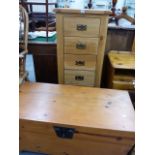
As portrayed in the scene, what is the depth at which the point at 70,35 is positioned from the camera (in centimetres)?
126

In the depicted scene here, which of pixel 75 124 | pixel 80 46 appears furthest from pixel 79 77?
pixel 75 124

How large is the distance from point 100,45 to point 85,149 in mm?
678

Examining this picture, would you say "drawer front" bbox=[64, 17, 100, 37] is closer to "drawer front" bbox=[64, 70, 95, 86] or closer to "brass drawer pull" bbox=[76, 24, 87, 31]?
"brass drawer pull" bbox=[76, 24, 87, 31]

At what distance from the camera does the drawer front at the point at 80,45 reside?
4.16 feet

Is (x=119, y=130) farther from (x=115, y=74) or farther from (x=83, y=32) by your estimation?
(x=83, y=32)

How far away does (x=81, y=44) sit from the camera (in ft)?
4.20

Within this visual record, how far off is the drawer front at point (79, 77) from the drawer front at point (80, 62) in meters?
0.04

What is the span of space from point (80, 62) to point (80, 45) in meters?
0.13

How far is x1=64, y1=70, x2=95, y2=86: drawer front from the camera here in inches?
54.2

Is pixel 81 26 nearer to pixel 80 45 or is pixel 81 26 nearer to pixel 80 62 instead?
pixel 80 45

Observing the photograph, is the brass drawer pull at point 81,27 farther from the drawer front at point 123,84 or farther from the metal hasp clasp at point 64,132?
the metal hasp clasp at point 64,132

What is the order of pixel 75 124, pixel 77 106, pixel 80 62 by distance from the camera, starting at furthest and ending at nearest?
1. pixel 80 62
2. pixel 77 106
3. pixel 75 124

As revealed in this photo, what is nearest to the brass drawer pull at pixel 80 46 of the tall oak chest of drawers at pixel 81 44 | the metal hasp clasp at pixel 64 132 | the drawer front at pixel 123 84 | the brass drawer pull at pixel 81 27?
the tall oak chest of drawers at pixel 81 44
